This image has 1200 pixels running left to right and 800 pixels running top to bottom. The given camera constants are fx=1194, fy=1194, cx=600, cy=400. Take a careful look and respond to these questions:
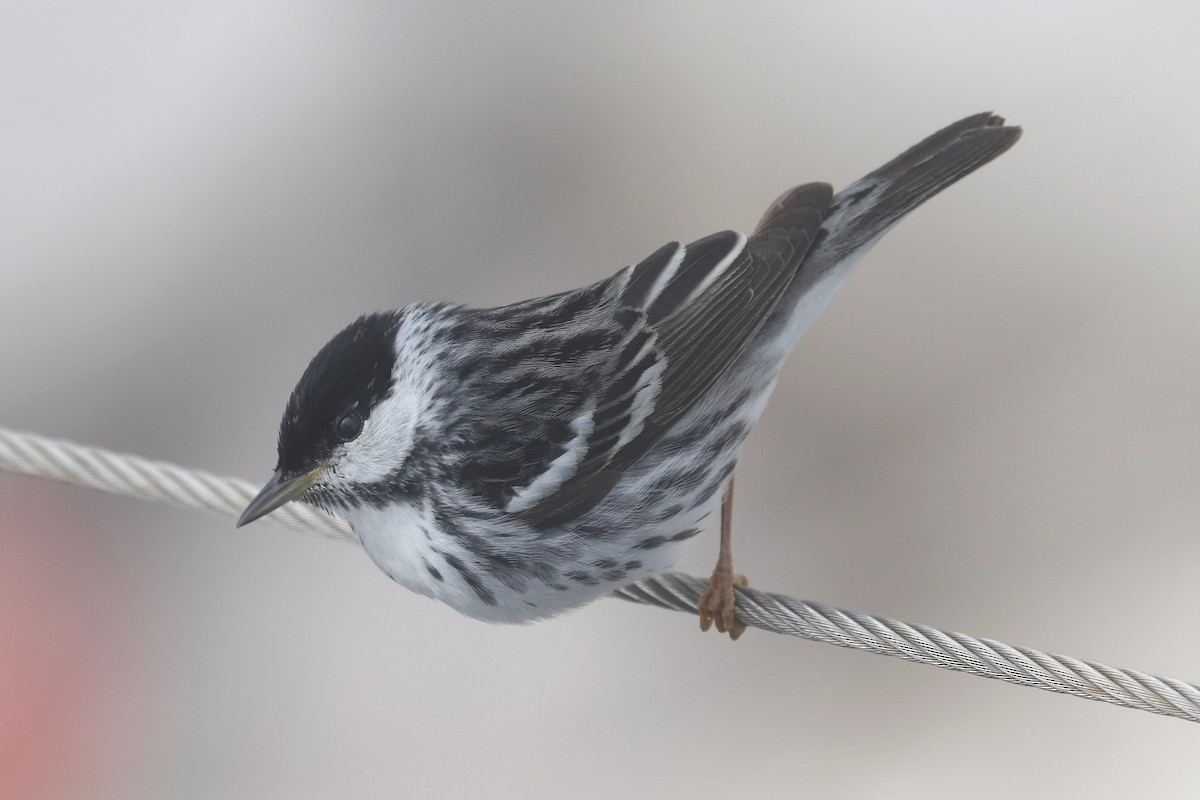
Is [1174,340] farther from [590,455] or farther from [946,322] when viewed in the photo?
[590,455]

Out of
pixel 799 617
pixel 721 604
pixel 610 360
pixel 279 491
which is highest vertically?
pixel 610 360

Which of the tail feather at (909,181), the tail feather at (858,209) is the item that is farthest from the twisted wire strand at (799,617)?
the tail feather at (909,181)

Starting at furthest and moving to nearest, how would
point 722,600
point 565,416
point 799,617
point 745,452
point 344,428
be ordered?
point 745,452 → point 722,600 → point 565,416 → point 344,428 → point 799,617

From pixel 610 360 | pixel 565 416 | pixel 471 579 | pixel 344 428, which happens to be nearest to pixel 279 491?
pixel 344 428

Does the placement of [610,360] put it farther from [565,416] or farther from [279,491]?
[279,491]

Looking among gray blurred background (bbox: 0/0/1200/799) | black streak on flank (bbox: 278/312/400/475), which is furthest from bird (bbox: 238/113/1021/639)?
gray blurred background (bbox: 0/0/1200/799)

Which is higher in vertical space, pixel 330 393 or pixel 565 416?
pixel 565 416

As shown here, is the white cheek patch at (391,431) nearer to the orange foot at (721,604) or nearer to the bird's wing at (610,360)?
the bird's wing at (610,360)
